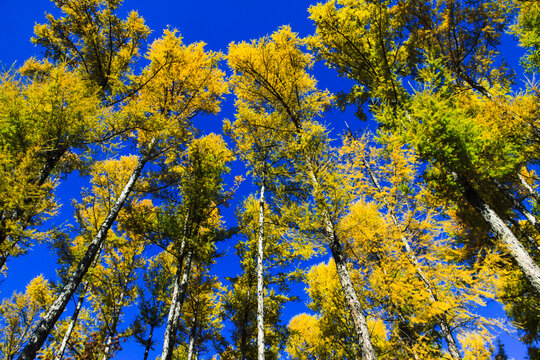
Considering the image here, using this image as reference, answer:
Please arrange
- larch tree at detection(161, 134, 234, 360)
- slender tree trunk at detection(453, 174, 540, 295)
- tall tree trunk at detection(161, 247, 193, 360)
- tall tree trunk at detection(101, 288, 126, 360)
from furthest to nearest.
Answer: tall tree trunk at detection(101, 288, 126, 360) < larch tree at detection(161, 134, 234, 360) < tall tree trunk at detection(161, 247, 193, 360) < slender tree trunk at detection(453, 174, 540, 295)

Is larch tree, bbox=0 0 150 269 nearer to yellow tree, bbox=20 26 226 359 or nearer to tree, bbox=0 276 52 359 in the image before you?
yellow tree, bbox=20 26 226 359

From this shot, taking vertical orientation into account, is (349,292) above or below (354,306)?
above

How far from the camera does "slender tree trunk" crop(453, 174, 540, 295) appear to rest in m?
4.98

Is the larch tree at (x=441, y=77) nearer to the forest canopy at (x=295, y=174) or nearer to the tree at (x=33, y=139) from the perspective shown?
the forest canopy at (x=295, y=174)

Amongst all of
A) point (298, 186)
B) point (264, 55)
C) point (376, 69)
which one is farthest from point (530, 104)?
point (264, 55)

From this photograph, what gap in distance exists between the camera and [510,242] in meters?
5.31

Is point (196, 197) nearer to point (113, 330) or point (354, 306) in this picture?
point (354, 306)

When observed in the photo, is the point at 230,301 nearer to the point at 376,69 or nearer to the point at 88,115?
the point at 88,115

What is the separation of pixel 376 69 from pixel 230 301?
36.2 ft

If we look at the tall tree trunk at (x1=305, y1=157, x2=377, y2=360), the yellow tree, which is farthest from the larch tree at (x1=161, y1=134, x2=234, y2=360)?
the tall tree trunk at (x1=305, y1=157, x2=377, y2=360)

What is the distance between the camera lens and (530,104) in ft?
25.5

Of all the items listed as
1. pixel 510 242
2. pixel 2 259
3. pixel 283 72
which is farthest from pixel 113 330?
pixel 510 242

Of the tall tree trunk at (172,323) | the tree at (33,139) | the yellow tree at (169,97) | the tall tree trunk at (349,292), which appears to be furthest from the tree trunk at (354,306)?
the tree at (33,139)

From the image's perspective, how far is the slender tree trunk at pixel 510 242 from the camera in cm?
498
